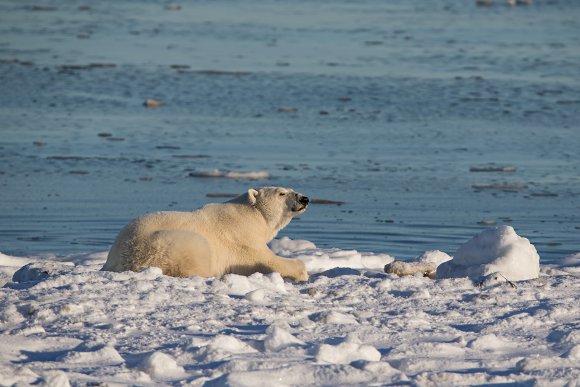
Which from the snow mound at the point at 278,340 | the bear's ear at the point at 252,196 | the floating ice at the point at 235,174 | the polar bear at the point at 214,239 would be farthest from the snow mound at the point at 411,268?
the floating ice at the point at 235,174

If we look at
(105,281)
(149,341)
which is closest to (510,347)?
(149,341)

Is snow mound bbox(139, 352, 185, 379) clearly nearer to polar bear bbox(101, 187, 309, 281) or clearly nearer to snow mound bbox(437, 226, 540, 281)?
polar bear bbox(101, 187, 309, 281)

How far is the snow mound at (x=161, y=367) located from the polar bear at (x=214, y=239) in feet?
7.87

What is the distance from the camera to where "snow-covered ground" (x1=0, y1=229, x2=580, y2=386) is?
5.22 m

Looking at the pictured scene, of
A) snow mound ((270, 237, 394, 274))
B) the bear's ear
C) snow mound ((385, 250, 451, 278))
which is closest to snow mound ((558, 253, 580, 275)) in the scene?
snow mound ((385, 250, 451, 278))

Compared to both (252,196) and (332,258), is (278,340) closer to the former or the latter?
(252,196)

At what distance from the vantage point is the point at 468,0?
35.4 meters

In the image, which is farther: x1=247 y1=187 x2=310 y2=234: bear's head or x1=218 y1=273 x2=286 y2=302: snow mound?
x1=247 y1=187 x2=310 y2=234: bear's head

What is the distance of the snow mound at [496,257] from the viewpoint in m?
8.03

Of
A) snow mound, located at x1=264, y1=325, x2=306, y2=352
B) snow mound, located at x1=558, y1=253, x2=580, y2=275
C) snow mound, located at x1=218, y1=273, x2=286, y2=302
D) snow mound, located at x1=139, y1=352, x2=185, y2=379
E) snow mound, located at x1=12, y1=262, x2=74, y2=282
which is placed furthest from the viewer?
snow mound, located at x1=558, y1=253, x2=580, y2=275

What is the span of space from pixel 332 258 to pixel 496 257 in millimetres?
1594

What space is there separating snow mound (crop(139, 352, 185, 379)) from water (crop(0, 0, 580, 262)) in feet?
16.5

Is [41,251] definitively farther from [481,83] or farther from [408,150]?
[481,83]

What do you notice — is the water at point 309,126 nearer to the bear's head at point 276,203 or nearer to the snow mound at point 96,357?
the bear's head at point 276,203
